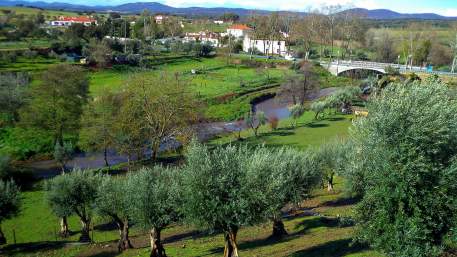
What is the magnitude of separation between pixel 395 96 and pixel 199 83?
71.7m

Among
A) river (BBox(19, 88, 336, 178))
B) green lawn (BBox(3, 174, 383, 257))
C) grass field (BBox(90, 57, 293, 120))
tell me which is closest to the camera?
green lawn (BBox(3, 174, 383, 257))

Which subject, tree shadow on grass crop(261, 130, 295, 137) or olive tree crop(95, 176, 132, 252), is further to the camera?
tree shadow on grass crop(261, 130, 295, 137)

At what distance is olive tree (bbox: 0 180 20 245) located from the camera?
2573cm

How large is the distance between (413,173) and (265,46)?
128m

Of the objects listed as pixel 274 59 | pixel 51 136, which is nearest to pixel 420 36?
pixel 274 59

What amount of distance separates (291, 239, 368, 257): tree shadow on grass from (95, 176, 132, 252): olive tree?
942cm

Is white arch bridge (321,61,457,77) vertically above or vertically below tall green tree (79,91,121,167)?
above

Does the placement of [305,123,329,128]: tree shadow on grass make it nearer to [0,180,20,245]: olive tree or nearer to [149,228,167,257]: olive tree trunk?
[149,228,167,257]: olive tree trunk

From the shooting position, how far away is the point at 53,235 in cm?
2897

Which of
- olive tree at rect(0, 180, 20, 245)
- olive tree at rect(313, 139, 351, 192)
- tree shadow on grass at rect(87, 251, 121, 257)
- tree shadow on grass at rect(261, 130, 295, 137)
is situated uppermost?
olive tree at rect(313, 139, 351, 192)

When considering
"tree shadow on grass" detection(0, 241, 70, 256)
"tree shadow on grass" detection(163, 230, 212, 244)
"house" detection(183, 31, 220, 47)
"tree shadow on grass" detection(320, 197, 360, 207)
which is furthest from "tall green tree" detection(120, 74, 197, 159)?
"house" detection(183, 31, 220, 47)

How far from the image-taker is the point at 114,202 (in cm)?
2419

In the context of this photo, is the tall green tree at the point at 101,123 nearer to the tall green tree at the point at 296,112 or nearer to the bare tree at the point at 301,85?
the tall green tree at the point at 296,112

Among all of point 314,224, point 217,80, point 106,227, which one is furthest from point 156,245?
point 217,80
